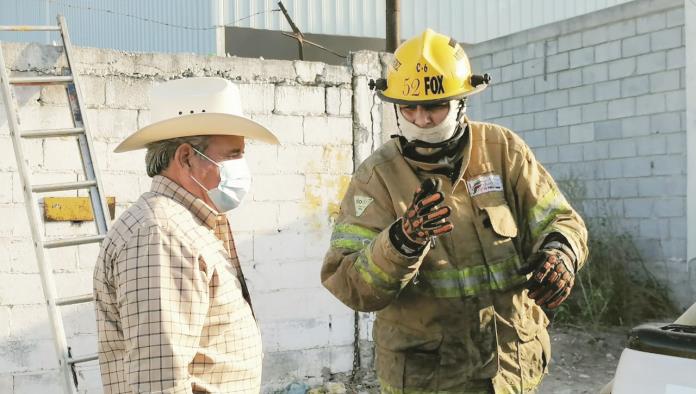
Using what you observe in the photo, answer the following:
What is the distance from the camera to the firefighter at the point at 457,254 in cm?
262

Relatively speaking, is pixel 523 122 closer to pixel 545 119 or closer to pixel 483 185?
pixel 545 119

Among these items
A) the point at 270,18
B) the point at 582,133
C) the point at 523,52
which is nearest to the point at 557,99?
the point at 582,133

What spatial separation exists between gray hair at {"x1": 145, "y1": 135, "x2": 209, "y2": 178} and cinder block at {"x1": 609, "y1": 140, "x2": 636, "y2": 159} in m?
6.43

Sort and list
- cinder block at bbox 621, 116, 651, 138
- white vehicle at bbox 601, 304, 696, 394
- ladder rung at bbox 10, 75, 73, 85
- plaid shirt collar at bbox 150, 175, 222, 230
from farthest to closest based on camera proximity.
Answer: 1. cinder block at bbox 621, 116, 651, 138
2. ladder rung at bbox 10, 75, 73, 85
3. plaid shirt collar at bbox 150, 175, 222, 230
4. white vehicle at bbox 601, 304, 696, 394

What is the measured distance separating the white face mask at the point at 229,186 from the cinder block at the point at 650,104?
6136mm

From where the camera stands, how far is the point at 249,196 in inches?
207

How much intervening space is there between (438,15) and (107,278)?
33.5 feet

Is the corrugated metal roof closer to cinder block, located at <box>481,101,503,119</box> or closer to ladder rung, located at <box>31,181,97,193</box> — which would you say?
cinder block, located at <box>481,101,503,119</box>

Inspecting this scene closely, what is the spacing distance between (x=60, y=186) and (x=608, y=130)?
5695mm

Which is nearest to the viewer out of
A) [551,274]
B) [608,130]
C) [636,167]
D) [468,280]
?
[551,274]

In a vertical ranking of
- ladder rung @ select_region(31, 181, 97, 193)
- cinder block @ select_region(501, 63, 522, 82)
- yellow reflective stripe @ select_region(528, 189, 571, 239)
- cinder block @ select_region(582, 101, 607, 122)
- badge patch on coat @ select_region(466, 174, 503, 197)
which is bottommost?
yellow reflective stripe @ select_region(528, 189, 571, 239)

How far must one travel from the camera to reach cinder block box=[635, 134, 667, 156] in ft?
25.1

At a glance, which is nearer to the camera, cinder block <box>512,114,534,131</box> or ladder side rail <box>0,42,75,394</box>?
ladder side rail <box>0,42,75,394</box>

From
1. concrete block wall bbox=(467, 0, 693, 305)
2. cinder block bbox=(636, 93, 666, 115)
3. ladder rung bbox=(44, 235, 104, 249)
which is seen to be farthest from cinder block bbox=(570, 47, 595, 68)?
ladder rung bbox=(44, 235, 104, 249)
